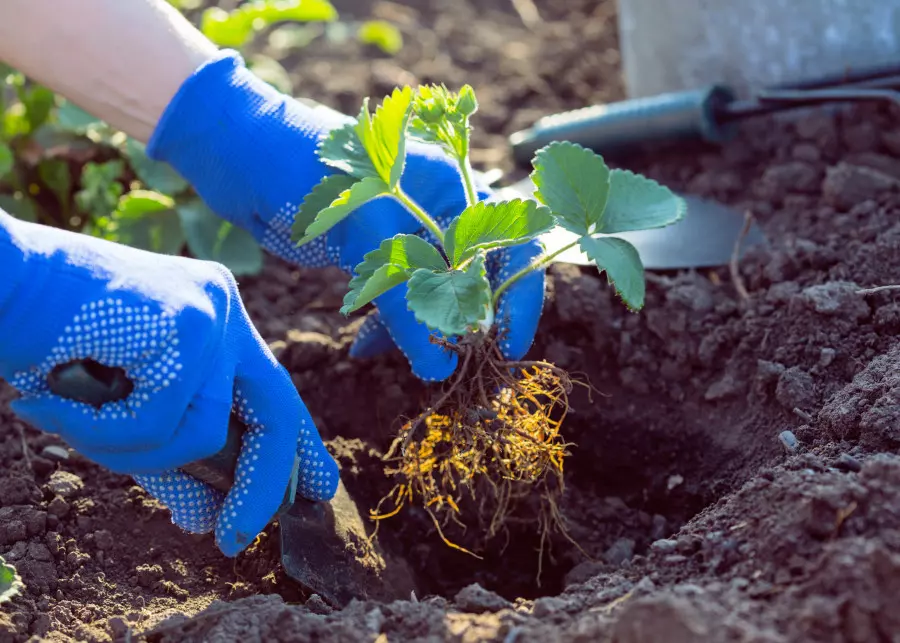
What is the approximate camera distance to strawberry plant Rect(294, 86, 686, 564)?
1.50m

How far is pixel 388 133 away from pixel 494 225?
0.25m

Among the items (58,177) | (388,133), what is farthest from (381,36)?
(388,133)

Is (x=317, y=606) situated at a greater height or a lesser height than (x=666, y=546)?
lesser

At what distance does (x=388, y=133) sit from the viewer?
156cm

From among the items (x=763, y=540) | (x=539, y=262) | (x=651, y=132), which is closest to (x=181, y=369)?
(x=539, y=262)

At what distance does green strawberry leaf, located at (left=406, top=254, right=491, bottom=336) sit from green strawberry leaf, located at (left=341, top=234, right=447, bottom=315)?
0.04 m

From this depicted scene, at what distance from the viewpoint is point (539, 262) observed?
65.6 inches

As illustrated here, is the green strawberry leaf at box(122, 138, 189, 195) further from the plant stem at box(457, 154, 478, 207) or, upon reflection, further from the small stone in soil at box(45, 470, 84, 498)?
the plant stem at box(457, 154, 478, 207)

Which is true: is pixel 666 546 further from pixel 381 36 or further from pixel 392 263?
pixel 381 36

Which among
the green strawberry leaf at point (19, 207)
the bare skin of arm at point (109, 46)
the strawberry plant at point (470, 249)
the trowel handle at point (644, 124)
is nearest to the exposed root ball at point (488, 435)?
the strawberry plant at point (470, 249)

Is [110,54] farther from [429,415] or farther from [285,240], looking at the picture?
[429,415]

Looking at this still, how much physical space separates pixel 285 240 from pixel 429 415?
23.8 inches

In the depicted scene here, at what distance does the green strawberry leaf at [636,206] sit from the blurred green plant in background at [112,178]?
1140mm

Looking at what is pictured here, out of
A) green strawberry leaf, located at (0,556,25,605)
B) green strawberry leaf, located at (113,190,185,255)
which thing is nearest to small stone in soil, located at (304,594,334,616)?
green strawberry leaf, located at (0,556,25,605)
